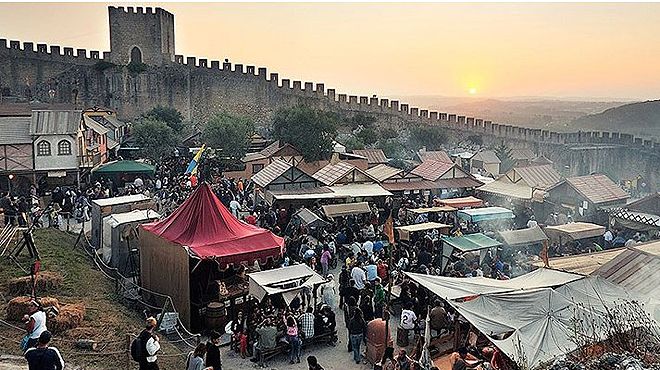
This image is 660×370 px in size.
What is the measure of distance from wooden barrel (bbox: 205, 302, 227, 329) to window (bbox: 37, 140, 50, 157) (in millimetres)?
14376

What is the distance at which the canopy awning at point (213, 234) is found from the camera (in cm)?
960

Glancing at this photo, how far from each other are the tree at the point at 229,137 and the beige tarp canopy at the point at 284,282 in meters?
18.0

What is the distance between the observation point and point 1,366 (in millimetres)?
6637

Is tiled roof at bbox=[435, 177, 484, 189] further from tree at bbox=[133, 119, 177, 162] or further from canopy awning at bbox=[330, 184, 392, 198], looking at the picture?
tree at bbox=[133, 119, 177, 162]

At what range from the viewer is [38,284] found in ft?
31.1

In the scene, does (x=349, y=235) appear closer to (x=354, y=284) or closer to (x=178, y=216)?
(x=354, y=284)

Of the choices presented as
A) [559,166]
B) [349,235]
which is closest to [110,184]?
[349,235]

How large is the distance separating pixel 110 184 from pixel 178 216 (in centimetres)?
1081

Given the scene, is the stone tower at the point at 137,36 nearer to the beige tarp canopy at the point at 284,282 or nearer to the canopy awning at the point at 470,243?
the canopy awning at the point at 470,243

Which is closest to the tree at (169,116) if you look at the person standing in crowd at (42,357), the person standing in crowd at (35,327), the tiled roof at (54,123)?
the tiled roof at (54,123)

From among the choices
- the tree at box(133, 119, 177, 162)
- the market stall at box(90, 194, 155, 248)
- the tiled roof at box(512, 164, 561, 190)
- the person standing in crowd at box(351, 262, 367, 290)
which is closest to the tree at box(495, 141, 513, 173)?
the tiled roof at box(512, 164, 561, 190)

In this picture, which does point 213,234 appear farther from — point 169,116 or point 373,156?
point 169,116

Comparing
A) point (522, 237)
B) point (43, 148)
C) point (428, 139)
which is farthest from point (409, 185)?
point (428, 139)

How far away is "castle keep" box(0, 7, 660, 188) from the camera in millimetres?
38719
